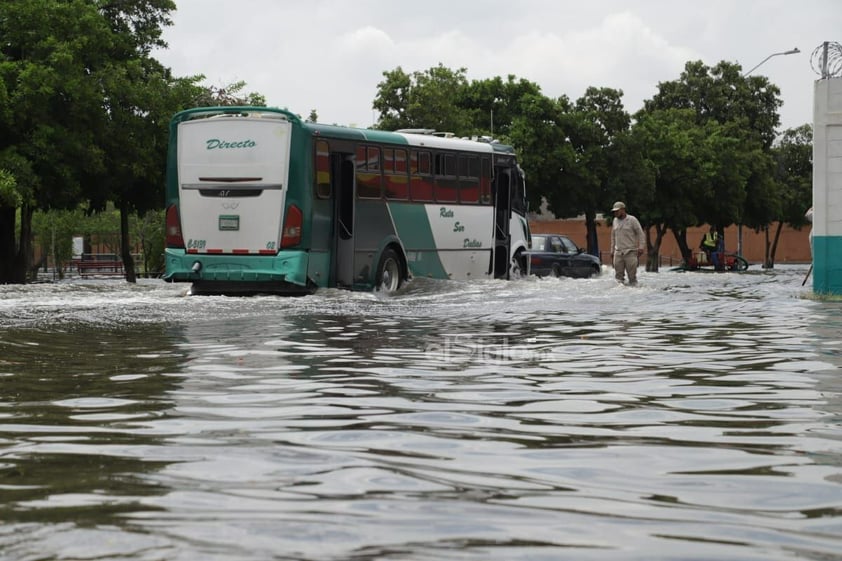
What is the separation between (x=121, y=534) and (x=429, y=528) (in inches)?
40.0

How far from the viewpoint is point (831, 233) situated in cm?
2328

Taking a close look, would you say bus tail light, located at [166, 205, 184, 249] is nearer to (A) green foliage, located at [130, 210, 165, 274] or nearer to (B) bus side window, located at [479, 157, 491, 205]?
(B) bus side window, located at [479, 157, 491, 205]

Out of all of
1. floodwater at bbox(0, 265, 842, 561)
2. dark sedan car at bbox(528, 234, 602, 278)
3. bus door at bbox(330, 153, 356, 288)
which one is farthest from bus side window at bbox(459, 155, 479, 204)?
floodwater at bbox(0, 265, 842, 561)

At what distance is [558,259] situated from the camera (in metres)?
35.9

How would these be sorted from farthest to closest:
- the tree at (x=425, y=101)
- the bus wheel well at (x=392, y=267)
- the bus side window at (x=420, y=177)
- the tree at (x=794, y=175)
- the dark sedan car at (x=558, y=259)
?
the tree at (x=794, y=175) → the tree at (x=425, y=101) → the dark sedan car at (x=558, y=259) → the bus side window at (x=420, y=177) → the bus wheel well at (x=392, y=267)

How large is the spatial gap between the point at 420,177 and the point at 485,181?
2.87m

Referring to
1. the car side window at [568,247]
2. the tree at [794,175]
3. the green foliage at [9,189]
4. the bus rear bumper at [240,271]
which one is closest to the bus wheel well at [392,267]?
the bus rear bumper at [240,271]

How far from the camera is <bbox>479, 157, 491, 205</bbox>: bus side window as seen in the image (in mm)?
27719

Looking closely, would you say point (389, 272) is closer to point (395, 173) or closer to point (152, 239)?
point (395, 173)

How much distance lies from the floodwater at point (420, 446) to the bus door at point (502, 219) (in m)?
13.9

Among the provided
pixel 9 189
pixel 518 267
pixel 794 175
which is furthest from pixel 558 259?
pixel 794 175

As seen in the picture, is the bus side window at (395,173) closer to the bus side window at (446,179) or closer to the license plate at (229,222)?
the bus side window at (446,179)

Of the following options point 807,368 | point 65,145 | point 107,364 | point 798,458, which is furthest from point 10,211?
point 798,458

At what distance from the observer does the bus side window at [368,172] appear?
23328 mm
